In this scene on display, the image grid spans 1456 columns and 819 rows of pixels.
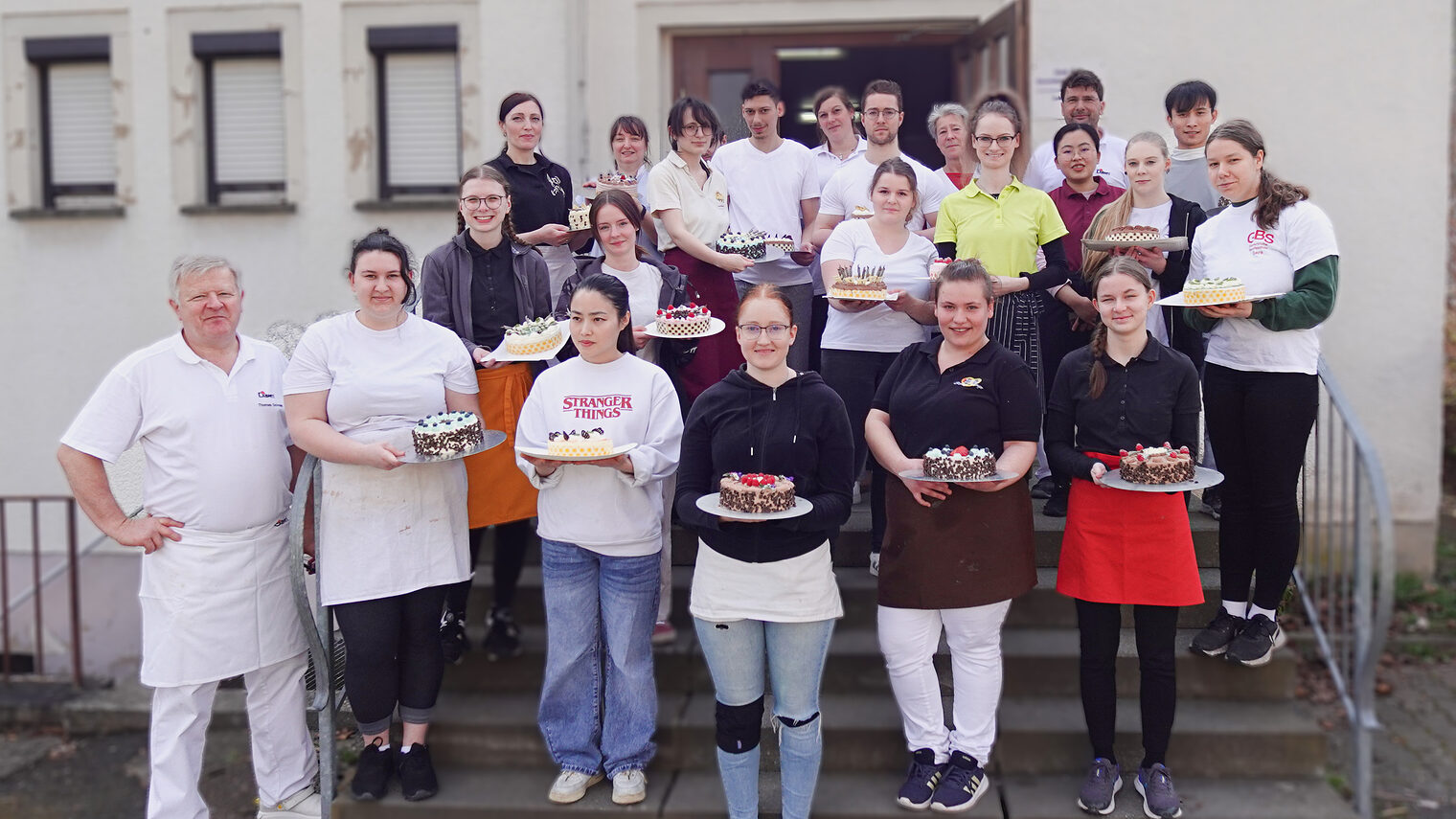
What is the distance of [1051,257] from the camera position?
188 inches

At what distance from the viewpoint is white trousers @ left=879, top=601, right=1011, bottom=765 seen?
4.00m

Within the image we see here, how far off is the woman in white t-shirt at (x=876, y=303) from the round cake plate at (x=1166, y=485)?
1068 millimetres

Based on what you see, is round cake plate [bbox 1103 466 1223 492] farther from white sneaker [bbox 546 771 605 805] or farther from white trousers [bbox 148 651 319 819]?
white trousers [bbox 148 651 319 819]

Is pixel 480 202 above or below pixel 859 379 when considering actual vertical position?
above

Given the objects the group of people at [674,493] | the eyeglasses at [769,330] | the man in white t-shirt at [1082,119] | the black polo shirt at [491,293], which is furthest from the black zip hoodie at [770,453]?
the man in white t-shirt at [1082,119]

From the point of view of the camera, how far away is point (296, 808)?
441cm

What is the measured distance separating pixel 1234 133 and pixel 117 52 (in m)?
8.61

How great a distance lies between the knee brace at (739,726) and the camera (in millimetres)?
3859

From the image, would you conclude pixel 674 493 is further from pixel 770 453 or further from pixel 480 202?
pixel 480 202

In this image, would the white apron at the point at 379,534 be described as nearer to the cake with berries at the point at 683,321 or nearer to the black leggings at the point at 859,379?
the cake with berries at the point at 683,321

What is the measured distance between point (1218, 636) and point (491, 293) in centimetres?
337

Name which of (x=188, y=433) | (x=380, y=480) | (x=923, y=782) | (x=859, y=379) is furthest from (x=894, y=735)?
(x=188, y=433)

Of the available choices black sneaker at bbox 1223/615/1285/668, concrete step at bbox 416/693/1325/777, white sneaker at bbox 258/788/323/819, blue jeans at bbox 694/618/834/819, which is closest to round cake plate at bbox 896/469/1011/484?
blue jeans at bbox 694/618/834/819

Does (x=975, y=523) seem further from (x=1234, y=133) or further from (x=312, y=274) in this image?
(x=312, y=274)
